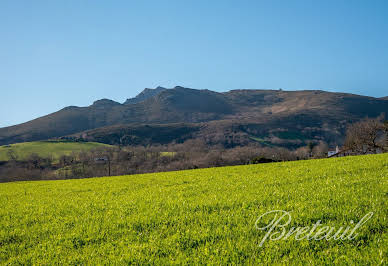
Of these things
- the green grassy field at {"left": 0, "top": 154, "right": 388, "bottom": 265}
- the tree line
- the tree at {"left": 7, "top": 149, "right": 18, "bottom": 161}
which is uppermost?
the green grassy field at {"left": 0, "top": 154, "right": 388, "bottom": 265}

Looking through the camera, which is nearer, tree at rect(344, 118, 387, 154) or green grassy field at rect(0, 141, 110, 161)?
tree at rect(344, 118, 387, 154)

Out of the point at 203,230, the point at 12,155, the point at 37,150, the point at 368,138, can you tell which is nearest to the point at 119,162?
the point at 12,155

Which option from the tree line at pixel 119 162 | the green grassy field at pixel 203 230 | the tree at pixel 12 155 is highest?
the green grassy field at pixel 203 230

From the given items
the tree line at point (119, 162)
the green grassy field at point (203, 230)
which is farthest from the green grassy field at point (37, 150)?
the green grassy field at point (203, 230)

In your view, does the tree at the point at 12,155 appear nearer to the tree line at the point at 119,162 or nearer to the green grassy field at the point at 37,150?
the tree line at the point at 119,162

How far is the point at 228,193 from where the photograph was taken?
11180 millimetres

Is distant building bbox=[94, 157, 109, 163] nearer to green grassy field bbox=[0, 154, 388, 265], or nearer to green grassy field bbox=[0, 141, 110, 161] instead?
green grassy field bbox=[0, 141, 110, 161]

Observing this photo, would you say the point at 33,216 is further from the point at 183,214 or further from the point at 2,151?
the point at 2,151

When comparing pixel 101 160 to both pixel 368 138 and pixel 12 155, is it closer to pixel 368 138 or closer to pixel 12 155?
pixel 12 155

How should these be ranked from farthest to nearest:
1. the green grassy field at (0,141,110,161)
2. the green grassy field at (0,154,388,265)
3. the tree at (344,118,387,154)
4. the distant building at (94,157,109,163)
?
the green grassy field at (0,141,110,161)
the distant building at (94,157,109,163)
the tree at (344,118,387,154)
the green grassy field at (0,154,388,265)

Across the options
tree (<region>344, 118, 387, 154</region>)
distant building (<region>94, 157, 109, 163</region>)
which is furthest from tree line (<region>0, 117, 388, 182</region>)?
tree (<region>344, 118, 387, 154</region>)

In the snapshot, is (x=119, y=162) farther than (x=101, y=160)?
No

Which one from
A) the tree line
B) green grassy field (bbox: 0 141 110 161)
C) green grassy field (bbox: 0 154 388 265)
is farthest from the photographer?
green grassy field (bbox: 0 141 110 161)

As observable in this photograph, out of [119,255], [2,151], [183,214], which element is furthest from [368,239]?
[2,151]
